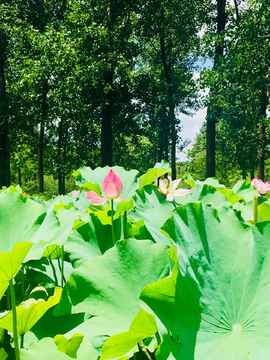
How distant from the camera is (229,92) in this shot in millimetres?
8570

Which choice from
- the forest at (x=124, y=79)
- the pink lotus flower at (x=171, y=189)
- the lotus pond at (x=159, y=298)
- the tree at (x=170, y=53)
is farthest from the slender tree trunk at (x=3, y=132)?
the lotus pond at (x=159, y=298)

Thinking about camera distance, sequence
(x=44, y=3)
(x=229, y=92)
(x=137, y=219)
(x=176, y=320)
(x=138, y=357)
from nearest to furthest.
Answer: (x=176, y=320) < (x=138, y=357) < (x=137, y=219) < (x=229, y=92) < (x=44, y=3)

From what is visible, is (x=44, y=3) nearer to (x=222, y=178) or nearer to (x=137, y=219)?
(x=137, y=219)

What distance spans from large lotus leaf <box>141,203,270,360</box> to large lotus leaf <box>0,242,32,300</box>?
26 centimetres

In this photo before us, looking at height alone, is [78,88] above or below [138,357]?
above

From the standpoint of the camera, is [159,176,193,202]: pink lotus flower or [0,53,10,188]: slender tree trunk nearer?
[159,176,193,202]: pink lotus flower

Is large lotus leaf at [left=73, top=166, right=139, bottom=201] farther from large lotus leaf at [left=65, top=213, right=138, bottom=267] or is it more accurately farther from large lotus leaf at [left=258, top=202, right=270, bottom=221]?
large lotus leaf at [left=258, top=202, right=270, bottom=221]

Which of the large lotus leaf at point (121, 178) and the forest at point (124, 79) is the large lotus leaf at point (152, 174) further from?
the forest at point (124, 79)

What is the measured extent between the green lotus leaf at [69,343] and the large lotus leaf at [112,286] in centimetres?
2

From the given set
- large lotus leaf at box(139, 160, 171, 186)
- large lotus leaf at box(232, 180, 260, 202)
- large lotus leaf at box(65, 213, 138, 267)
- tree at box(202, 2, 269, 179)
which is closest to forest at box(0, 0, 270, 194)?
tree at box(202, 2, 269, 179)

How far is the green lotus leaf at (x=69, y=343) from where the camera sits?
21.4 inches

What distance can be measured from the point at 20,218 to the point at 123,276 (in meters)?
0.43

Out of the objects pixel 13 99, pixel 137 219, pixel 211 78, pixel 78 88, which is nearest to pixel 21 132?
pixel 13 99

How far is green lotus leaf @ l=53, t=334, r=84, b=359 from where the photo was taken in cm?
54
